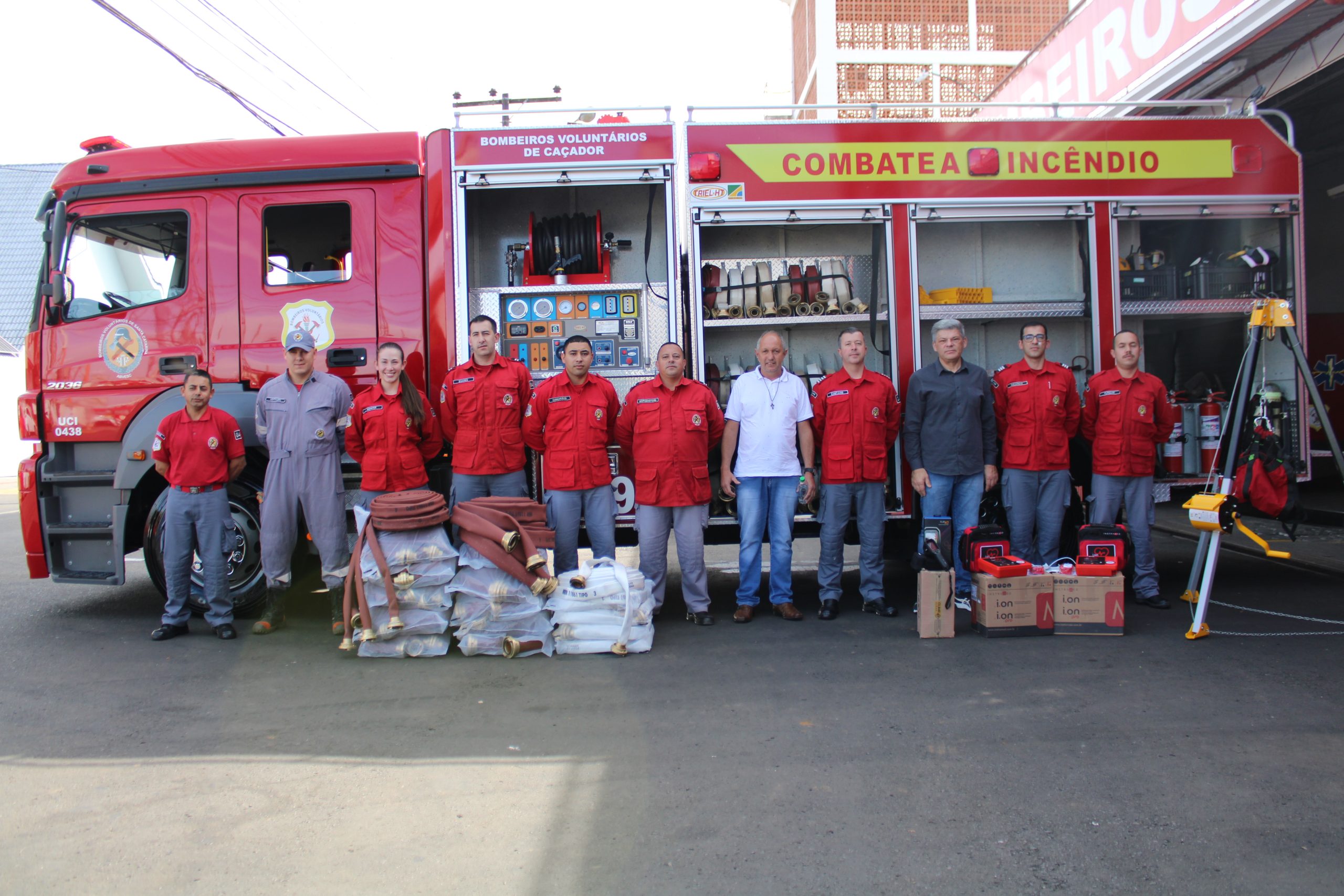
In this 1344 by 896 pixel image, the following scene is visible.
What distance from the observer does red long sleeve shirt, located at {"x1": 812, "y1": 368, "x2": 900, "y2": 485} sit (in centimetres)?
569

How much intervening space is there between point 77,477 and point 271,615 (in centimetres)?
158

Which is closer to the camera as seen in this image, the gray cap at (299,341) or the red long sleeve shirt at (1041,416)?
the gray cap at (299,341)

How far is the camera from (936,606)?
5250 millimetres

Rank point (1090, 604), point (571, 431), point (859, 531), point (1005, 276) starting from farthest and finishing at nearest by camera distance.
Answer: point (1005, 276), point (859, 531), point (571, 431), point (1090, 604)

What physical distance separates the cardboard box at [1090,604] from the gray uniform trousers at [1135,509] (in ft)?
2.52

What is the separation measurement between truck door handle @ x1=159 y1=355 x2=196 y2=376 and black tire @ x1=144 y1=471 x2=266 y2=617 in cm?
79

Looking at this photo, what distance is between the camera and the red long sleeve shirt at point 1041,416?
5.82 m

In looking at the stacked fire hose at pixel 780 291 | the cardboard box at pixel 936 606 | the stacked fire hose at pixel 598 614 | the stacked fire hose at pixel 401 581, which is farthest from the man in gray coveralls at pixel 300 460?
the cardboard box at pixel 936 606

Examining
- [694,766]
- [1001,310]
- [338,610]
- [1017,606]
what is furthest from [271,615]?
[1001,310]

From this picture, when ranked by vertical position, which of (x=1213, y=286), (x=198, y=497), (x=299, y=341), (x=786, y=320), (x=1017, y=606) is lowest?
(x=1017, y=606)

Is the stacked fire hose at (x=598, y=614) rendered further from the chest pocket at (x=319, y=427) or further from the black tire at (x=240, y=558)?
the black tire at (x=240, y=558)

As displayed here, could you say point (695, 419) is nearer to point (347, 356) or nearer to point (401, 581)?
point (401, 581)

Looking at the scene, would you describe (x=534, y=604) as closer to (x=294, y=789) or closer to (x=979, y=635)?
(x=294, y=789)

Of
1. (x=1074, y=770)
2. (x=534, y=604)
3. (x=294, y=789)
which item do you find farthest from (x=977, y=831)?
(x=534, y=604)
